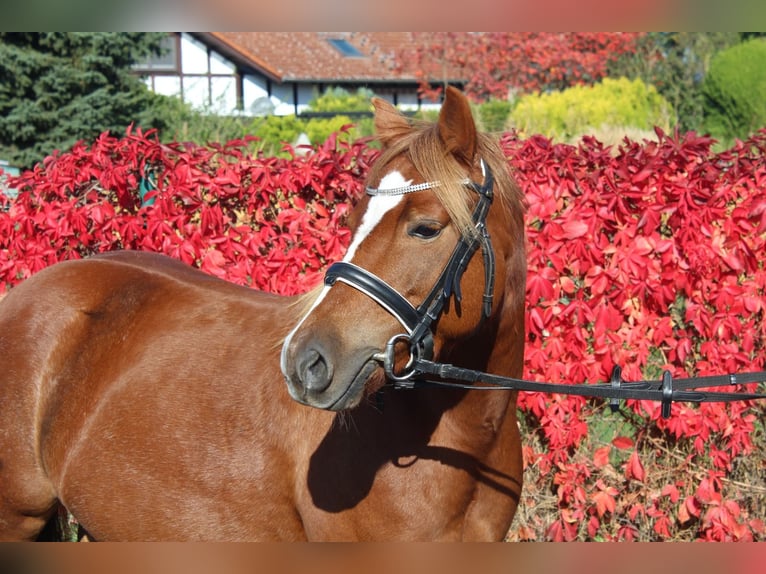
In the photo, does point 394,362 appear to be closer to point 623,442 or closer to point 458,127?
point 458,127

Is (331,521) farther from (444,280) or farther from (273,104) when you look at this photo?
(273,104)

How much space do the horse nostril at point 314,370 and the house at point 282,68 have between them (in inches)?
996

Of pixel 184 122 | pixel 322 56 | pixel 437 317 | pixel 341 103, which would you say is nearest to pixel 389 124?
pixel 437 317

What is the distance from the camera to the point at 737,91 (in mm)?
18875

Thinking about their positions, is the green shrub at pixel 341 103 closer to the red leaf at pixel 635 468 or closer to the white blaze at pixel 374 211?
the red leaf at pixel 635 468

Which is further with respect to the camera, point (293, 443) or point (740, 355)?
point (740, 355)

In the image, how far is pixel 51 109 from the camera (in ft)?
56.4

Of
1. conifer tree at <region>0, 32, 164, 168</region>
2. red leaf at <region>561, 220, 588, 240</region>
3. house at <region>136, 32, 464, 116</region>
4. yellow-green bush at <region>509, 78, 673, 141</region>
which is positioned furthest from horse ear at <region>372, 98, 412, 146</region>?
house at <region>136, 32, 464, 116</region>

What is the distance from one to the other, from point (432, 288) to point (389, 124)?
0.74 metres

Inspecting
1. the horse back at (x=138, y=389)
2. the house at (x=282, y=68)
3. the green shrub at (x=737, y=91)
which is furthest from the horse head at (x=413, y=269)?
the house at (x=282, y=68)

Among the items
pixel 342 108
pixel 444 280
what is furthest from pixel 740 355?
pixel 342 108

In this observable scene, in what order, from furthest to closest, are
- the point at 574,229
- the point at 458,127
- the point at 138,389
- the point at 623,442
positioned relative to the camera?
the point at 623,442, the point at 574,229, the point at 138,389, the point at 458,127

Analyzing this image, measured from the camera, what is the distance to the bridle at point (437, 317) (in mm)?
2336
